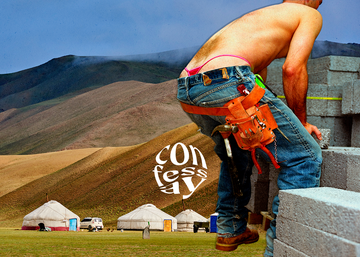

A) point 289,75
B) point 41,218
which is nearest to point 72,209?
point 41,218

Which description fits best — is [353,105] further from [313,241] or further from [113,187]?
[113,187]

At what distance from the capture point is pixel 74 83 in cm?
7038

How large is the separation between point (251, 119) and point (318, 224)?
876mm

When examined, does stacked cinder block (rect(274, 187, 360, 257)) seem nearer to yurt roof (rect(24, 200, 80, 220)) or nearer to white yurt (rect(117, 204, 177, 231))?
white yurt (rect(117, 204, 177, 231))

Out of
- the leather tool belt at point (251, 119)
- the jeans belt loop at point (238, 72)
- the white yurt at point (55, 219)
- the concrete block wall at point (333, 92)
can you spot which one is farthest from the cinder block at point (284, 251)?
the white yurt at point (55, 219)

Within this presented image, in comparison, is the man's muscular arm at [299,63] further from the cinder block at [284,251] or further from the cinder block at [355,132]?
the cinder block at [355,132]

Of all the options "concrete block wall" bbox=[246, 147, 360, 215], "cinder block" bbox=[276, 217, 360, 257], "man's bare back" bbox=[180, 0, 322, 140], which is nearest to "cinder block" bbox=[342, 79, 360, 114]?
"concrete block wall" bbox=[246, 147, 360, 215]

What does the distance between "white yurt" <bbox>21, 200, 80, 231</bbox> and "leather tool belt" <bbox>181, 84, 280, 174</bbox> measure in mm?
12732

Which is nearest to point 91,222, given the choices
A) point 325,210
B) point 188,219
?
point 188,219

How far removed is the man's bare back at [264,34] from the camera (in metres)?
2.52

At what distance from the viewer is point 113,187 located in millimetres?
15320

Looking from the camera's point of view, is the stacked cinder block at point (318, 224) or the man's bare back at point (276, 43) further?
the man's bare back at point (276, 43)

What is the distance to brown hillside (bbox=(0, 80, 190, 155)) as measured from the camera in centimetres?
2892

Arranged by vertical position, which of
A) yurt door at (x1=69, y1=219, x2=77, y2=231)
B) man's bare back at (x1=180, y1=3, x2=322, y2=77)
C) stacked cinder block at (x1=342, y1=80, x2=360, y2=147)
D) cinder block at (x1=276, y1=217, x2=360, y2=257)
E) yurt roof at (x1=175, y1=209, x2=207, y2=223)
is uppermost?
man's bare back at (x1=180, y1=3, x2=322, y2=77)
